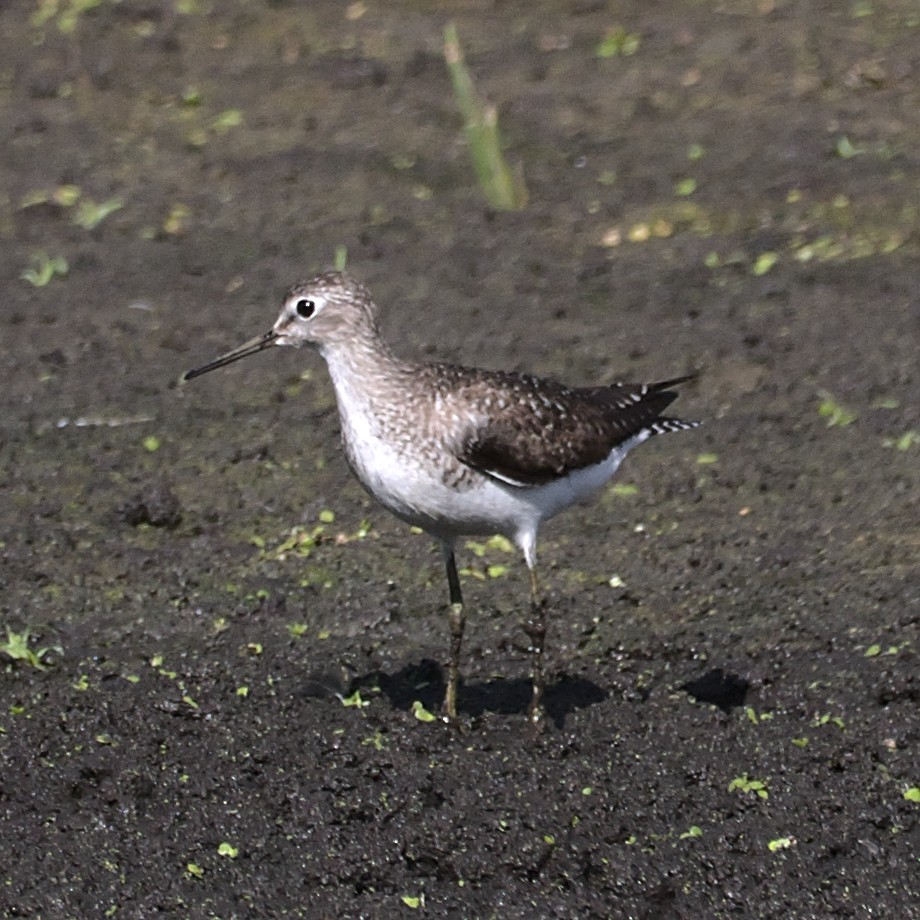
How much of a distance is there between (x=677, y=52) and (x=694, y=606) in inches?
226

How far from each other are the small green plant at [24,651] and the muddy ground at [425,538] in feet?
0.07

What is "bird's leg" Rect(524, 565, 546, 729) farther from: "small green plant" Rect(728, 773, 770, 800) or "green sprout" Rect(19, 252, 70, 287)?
"green sprout" Rect(19, 252, 70, 287)

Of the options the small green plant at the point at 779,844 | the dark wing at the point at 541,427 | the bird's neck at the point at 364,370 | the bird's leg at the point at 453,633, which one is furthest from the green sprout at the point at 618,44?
the small green plant at the point at 779,844

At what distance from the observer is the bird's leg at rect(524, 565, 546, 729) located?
21.5ft

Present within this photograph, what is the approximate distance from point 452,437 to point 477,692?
3.78ft

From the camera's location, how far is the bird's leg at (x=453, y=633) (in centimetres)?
669

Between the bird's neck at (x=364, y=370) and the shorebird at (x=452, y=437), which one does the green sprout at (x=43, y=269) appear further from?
the bird's neck at (x=364, y=370)

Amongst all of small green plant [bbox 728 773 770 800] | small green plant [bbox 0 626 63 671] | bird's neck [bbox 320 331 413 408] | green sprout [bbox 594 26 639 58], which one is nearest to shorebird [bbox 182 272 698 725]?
bird's neck [bbox 320 331 413 408]

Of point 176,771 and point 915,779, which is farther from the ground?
point 176,771

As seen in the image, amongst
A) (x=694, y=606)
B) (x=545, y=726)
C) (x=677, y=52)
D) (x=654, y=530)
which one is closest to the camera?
(x=545, y=726)

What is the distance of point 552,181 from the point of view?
1097 cm

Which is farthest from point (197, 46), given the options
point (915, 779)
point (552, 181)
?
point (915, 779)

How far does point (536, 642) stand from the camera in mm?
6656

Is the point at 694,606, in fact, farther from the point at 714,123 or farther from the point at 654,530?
the point at 714,123
